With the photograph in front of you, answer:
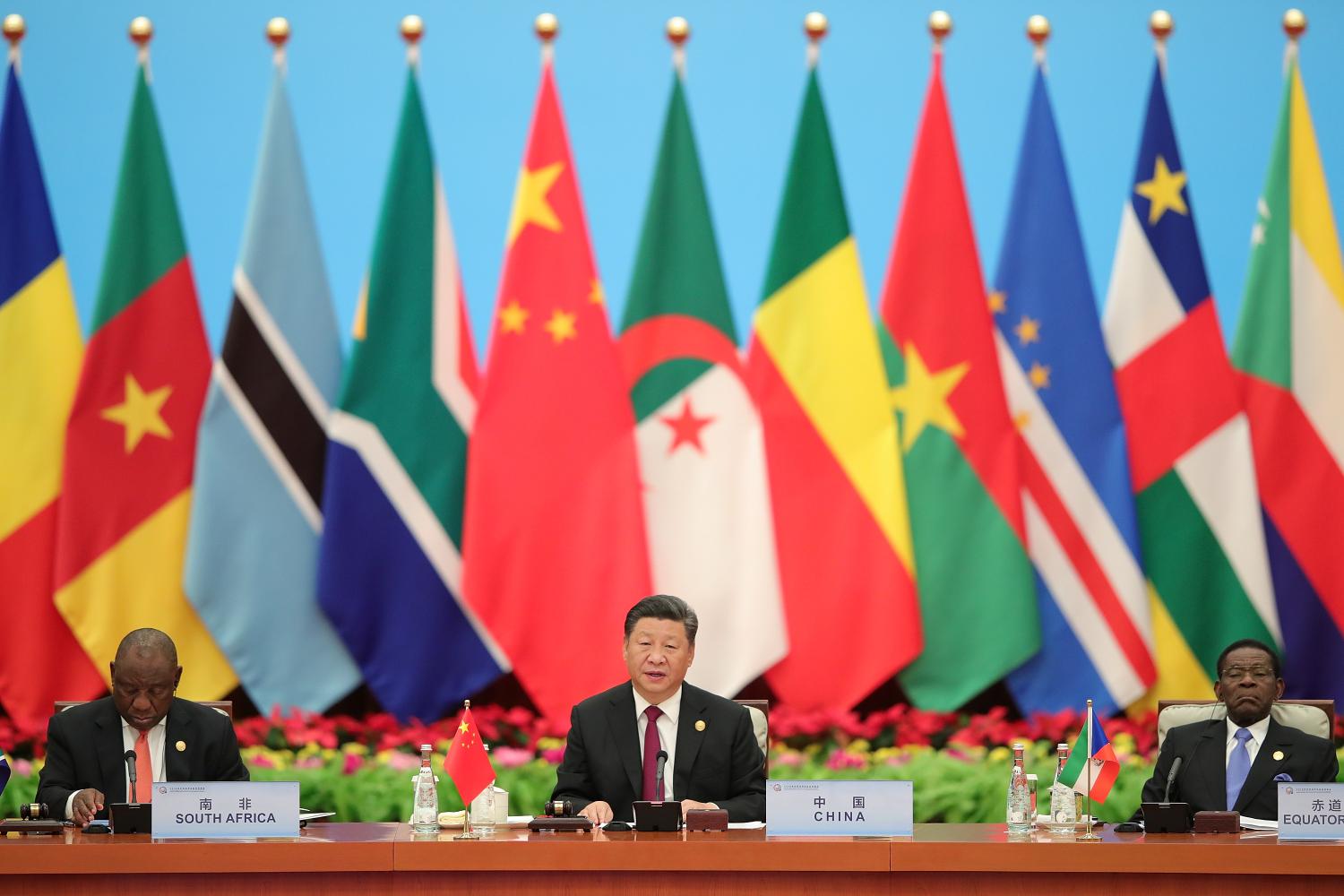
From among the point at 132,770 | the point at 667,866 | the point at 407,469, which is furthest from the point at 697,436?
the point at 667,866

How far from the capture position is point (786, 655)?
6203 millimetres

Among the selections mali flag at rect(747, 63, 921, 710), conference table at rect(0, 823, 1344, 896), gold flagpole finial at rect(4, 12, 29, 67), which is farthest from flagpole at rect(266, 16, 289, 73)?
conference table at rect(0, 823, 1344, 896)

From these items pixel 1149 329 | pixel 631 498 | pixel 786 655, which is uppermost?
pixel 1149 329

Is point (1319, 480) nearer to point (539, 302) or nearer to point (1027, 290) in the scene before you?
point (1027, 290)

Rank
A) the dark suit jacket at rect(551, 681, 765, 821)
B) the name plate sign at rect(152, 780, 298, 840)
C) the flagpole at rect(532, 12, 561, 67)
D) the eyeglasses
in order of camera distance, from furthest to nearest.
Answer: the flagpole at rect(532, 12, 561, 67) < the eyeglasses < the dark suit jacket at rect(551, 681, 765, 821) < the name plate sign at rect(152, 780, 298, 840)

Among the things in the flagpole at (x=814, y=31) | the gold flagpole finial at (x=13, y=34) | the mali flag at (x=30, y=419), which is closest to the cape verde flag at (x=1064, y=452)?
the flagpole at (x=814, y=31)

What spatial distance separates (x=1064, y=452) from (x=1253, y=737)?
228cm

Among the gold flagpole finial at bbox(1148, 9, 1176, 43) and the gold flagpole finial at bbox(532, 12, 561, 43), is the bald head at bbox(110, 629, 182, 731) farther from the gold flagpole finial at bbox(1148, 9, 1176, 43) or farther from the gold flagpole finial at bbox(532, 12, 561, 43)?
the gold flagpole finial at bbox(1148, 9, 1176, 43)

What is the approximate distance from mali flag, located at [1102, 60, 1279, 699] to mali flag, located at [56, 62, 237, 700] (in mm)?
3873

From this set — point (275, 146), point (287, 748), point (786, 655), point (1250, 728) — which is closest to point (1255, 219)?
point (786, 655)

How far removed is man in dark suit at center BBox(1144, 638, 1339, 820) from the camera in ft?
13.3

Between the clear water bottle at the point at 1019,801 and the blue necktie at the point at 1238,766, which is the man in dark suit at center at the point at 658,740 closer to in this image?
the clear water bottle at the point at 1019,801

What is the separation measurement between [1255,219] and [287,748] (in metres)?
4.77

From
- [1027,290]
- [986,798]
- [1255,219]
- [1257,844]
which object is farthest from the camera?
[1255,219]
